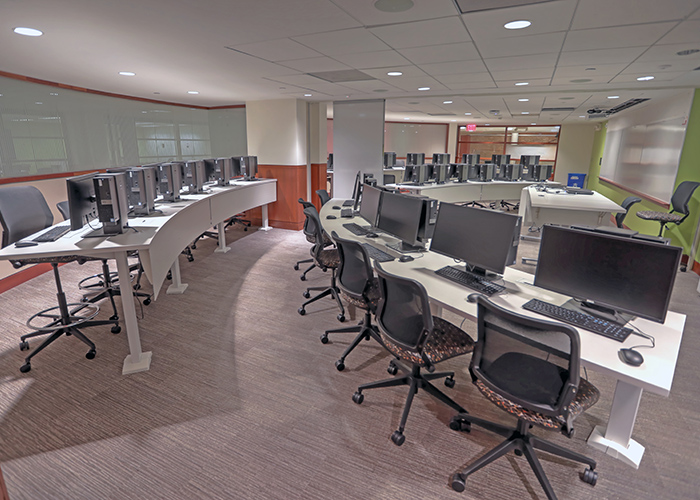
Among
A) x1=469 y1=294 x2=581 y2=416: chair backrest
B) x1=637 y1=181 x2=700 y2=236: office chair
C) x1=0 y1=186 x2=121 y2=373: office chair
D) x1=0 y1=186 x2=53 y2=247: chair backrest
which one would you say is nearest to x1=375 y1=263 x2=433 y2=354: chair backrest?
x1=469 y1=294 x2=581 y2=416: chair backrest

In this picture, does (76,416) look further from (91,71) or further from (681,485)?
(91,71)

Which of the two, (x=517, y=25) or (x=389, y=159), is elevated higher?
(x=517, y=25)

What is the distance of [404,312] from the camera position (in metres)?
2.26

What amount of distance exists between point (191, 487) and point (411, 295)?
1.52m

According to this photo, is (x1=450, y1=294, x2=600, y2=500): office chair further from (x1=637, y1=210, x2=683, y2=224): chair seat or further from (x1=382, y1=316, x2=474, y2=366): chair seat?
(x1=637, y1=210, x2=683, y2=224): chair seat

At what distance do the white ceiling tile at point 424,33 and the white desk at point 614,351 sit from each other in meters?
1.75

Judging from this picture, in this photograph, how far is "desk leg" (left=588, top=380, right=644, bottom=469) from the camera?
2.02m

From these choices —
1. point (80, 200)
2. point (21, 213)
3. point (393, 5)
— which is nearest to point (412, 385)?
point (393, 5)

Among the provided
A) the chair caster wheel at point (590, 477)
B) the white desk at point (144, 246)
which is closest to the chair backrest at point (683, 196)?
the chair caster wheel at point (590, 477)

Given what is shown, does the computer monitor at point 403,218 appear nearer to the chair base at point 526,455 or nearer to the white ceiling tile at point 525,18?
the white ceiling tile at point 525,18

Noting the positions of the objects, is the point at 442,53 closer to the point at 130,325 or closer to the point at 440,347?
the point at 440,347

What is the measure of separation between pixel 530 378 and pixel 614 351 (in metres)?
0.43

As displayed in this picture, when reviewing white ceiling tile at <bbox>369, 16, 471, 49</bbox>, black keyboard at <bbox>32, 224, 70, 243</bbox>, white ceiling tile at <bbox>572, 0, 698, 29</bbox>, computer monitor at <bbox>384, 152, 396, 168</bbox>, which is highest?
white ceiling tile at <bbox>572, 0, 698, 29</bbox>

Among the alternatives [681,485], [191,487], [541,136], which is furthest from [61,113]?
[541,136]
